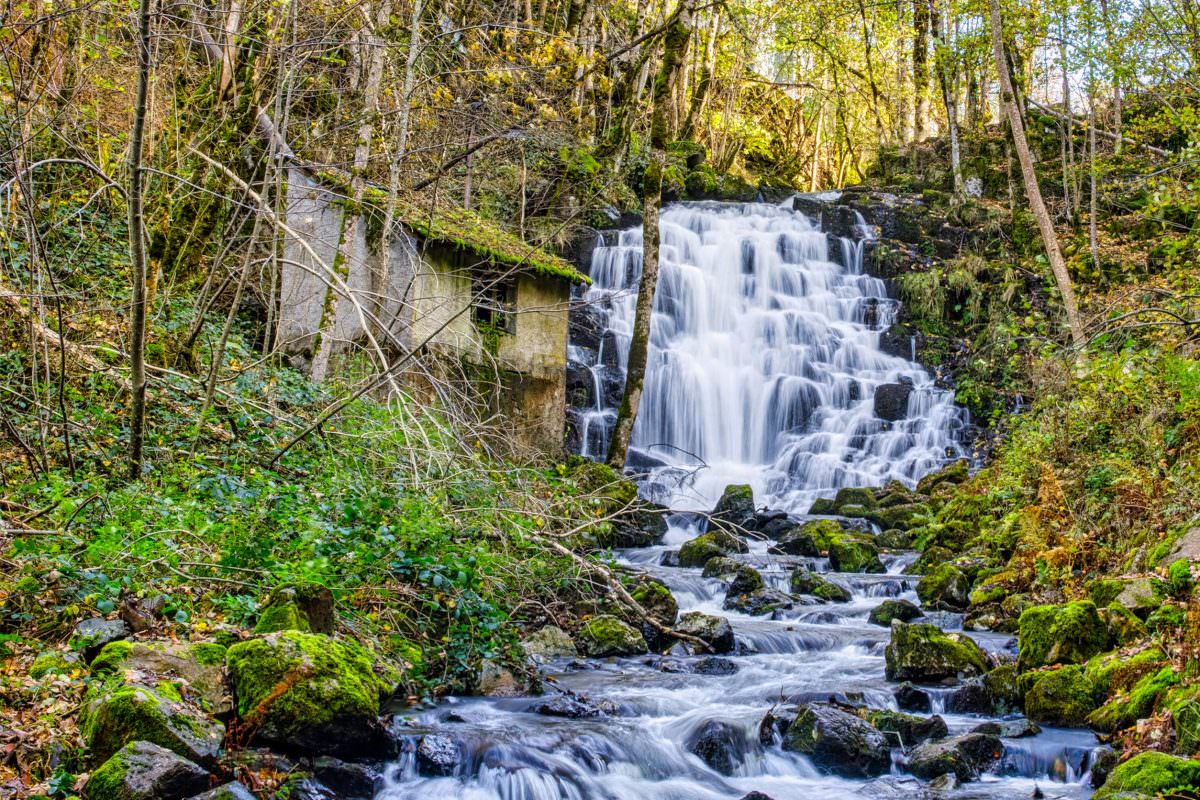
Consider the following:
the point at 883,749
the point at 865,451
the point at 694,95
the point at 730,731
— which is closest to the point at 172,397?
the point at 730,731

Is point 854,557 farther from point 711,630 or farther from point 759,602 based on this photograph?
point 711,630

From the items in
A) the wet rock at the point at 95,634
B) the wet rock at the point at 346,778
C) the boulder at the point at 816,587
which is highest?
the wet rock at the point at 95,634

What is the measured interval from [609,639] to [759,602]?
262 centimetres

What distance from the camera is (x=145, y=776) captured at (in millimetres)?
3943

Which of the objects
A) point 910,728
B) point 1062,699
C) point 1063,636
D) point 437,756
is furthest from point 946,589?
point 437,756

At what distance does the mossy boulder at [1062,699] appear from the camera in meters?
6.52

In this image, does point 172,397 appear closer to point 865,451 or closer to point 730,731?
point 730,731

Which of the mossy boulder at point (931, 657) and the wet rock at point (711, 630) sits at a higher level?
the mossy boulder at point (931, 657)

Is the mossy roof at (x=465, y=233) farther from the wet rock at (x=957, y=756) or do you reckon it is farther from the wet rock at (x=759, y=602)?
the wet rock at (x=957, y=756)

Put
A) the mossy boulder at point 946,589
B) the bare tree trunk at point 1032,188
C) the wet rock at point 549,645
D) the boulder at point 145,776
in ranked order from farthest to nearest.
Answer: the bare tree trunk at point 1032,188
the mossy boulder at point 946,589
the wet rock at point 549,645
the boulder at point 145,776

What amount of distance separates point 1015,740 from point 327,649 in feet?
15.6

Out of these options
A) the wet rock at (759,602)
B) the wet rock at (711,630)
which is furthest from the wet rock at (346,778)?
the wet rock at (759,602)

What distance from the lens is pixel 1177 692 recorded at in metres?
5.50

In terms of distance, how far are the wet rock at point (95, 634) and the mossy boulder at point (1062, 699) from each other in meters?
6.25
